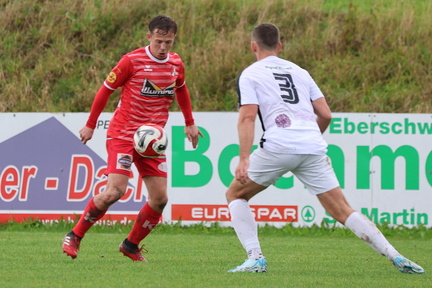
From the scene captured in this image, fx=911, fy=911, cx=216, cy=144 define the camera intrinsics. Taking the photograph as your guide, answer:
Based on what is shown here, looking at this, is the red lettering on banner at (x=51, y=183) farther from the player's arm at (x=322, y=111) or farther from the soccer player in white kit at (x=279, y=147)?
the player's arm at (x=322, y=111)

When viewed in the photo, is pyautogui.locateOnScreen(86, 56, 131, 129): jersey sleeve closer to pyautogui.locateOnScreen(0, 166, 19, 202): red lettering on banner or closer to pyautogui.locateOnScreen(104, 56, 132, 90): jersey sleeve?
pyautogui.locateOnScreen(104, 56, 132, 90): jersey sleeve

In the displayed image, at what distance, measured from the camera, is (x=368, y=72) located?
18.2m

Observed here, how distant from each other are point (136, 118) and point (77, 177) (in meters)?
5.35

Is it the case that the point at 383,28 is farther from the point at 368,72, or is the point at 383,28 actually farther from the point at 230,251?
the point at 230,251

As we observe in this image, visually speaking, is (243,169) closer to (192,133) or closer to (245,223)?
(245,223)

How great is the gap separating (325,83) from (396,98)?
144cm

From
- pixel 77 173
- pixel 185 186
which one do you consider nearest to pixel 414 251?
pixel 185 186

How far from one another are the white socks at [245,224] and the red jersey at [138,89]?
1.60 m

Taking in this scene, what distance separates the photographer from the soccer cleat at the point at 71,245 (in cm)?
802

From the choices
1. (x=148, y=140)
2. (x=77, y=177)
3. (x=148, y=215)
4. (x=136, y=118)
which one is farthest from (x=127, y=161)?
(x=77, y=177)

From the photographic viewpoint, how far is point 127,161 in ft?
26.9

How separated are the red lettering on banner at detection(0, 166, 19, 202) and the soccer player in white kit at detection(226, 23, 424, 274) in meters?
6.99

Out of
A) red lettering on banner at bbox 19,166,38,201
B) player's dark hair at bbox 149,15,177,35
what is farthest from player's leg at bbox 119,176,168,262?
red lettering on banner at bbox 19,166,38,201

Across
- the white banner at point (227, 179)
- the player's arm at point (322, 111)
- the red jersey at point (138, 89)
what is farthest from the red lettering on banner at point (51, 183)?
the player's arm at point (322, 111)
